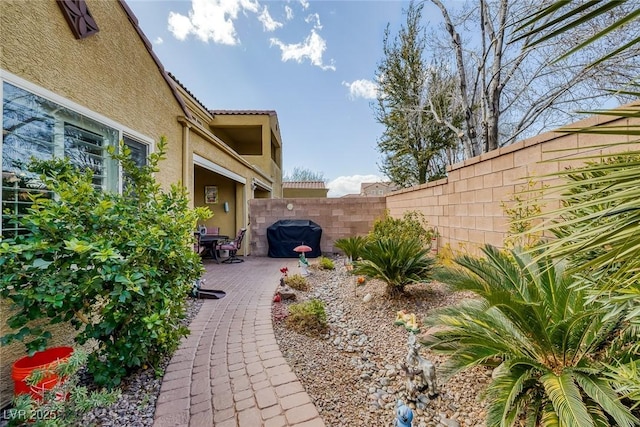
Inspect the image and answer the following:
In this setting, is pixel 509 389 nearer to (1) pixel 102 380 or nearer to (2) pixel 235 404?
(2) pixel 235 404

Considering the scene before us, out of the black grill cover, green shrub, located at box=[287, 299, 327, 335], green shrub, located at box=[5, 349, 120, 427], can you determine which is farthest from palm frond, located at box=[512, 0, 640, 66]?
the black grill cover

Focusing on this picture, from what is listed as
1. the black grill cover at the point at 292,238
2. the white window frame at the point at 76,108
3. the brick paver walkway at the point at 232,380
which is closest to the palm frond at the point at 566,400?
the brick paver walkway at the point at 232,380

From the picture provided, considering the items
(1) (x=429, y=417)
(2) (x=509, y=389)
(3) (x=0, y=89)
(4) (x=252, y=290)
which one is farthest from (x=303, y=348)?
(3) (x=0, y=89)

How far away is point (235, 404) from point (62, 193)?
7.49ft

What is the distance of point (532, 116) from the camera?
903 cm

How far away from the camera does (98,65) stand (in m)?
3.43

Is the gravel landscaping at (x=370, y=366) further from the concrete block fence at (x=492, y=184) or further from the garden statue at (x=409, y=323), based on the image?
the concrete block fence at (x=492, y=184)

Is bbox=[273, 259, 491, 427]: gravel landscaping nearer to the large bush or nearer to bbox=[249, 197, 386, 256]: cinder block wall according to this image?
the large bush

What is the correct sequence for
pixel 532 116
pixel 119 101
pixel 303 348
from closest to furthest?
pixel 303 348 < pixel 119 101 < pixel 532 116

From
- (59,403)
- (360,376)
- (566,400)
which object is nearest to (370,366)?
(360,376)

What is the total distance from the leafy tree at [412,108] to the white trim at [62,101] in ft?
36.2

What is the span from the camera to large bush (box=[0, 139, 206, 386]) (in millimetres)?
2160

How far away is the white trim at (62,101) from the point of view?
2.44 metres

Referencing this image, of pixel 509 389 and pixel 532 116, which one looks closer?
pixel 509 389
